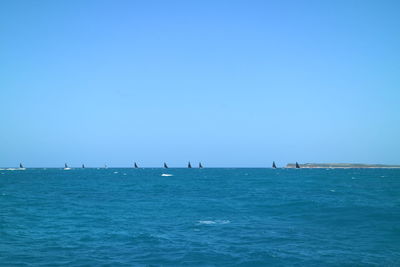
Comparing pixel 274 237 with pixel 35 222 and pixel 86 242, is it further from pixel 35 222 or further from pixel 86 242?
pixel 35 222

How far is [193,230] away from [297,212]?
1710 centimetres

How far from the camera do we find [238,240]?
90.2 feet

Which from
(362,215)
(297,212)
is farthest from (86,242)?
(362,215)

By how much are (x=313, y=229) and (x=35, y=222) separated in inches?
1105

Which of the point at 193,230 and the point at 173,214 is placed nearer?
the point at 193,230

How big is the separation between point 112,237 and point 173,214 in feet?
45.8

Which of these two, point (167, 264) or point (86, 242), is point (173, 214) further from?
point (167, 264)

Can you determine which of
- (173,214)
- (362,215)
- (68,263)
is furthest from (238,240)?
(362,215)

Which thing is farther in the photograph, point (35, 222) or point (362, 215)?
point (362, 215)

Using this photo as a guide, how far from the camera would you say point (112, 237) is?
2858 centimetres

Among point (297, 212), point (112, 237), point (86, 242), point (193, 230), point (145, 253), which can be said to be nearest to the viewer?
point (145, 253)

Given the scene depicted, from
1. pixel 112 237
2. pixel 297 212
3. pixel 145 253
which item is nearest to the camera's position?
pixel 145 253

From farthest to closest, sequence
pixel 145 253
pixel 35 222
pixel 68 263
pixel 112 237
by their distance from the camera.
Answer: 1. pixel 35 222
2. pixel 112 237
3. pixel 145 253
4. pixel 68 263

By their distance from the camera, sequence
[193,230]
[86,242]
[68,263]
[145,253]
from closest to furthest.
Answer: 1. [68,263]
2. [145,253]
3. [86,242]
4. [193,230]
